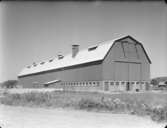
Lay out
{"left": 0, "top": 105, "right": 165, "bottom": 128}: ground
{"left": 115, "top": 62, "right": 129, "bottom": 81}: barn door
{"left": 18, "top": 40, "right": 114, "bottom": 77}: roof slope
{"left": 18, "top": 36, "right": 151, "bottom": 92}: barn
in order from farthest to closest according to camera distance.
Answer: {"left": 18, "top": 40, "right": 114, "bottom": 77}: roof slope
{"left": 115, "top": 62, "right": 129, "bottom": 81}: barn door
{"left": 18, "top": 36, "right": 151, "bottom": 92}: barn
{"left": 0, "top": 105, "right": 165, "bottom": 128}: ground

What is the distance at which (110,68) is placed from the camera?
2356cm

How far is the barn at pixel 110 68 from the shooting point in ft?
76.8

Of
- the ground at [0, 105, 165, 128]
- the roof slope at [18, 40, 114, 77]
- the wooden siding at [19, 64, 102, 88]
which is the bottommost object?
the ground at [0, 105, 165, 128]

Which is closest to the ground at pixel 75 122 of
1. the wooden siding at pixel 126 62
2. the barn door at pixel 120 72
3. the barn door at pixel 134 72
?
the wooden siding at pixel 126 62

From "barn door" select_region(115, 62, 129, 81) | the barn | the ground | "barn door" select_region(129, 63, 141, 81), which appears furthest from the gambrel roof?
the ground

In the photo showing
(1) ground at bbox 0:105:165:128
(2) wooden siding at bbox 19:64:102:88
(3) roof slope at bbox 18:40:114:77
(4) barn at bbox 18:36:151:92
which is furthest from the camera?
(3) roof slope at bbox 18:40:114:77

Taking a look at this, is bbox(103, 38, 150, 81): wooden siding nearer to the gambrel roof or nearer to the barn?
the barn

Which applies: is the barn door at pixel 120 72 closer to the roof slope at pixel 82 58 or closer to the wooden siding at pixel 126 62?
the wooden siding at pixel 126 62

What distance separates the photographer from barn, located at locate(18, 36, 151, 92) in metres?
23.4

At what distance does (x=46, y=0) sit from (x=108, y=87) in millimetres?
20840

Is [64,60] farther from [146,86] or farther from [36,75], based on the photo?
[146,86]

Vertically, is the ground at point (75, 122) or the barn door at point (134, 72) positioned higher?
the barn door at point (134, 72)

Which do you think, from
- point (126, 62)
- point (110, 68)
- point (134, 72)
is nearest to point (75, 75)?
point (110, 68)

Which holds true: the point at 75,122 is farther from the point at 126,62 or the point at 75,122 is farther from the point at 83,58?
the point at 83,58
